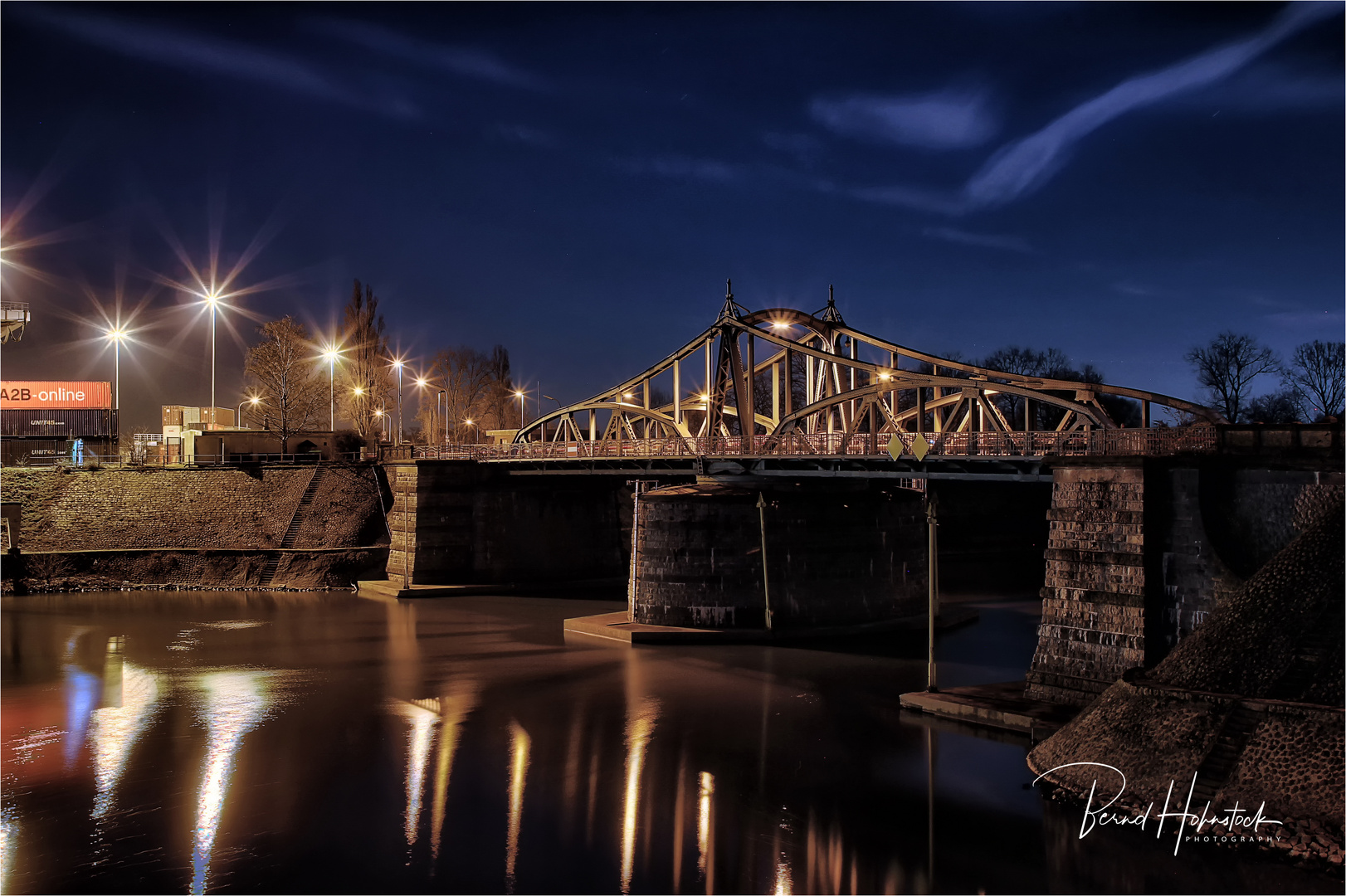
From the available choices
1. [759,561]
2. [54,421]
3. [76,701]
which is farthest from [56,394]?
[759,561]

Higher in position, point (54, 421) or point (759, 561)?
point (54, 421)

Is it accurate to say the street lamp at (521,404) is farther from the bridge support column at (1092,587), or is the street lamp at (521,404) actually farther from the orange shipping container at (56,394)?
the bridge support column at (1092,587)

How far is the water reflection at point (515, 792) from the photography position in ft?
52.3

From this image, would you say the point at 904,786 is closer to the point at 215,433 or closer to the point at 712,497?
the point at 712,497

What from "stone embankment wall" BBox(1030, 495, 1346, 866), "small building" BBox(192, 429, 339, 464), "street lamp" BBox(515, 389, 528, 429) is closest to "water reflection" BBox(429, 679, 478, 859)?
"stone embankment wall" BBox(1030, 495, 1346, 866)

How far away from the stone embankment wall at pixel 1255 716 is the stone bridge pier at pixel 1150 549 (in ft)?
5.97

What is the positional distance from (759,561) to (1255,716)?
2118 cm

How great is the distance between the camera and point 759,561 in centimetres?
3625

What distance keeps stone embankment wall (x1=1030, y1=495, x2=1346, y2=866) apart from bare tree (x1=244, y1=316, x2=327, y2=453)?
206ft

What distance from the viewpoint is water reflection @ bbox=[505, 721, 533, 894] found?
15953mm

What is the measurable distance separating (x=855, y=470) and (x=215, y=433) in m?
46.7

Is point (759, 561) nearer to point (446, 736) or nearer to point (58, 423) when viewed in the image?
point (446, 736)

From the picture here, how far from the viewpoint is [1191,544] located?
2191 centimetres

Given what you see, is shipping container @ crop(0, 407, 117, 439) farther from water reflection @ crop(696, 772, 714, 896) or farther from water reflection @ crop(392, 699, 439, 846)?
water reflection @ crop(696, 772, 714, 896)
